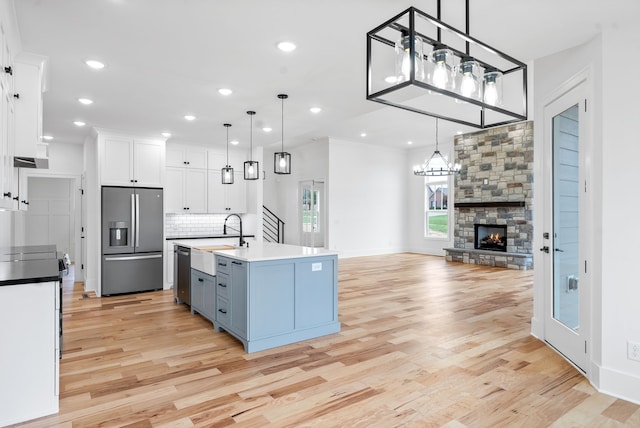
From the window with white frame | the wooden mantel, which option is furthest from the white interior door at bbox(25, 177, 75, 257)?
the wooden mantel

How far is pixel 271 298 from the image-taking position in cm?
359

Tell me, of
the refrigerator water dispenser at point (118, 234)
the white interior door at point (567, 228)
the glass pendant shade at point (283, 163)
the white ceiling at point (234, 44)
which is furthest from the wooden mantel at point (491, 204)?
the refrigerator water dispenser at point (118, 234)

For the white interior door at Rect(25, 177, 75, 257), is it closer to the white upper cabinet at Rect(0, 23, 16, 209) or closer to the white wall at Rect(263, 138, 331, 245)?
the white wall at Rect(263, 138, 331, 245)

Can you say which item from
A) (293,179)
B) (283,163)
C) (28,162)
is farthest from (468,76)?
(293,179)

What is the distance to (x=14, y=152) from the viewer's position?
315 cm

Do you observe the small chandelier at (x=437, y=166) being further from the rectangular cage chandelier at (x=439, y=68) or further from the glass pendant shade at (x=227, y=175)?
the rectangular cage chandelier at (x=439, y=68)

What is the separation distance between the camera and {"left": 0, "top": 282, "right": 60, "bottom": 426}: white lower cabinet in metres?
2.27

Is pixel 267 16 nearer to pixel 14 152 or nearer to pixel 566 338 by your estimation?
pixel 14 152

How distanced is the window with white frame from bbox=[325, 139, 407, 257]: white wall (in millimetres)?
747

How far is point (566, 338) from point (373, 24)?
299 cm

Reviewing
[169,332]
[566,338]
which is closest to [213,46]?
[169,332]

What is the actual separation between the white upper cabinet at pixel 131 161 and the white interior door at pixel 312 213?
4.67 m

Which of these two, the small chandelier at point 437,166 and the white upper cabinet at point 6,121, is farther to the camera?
the small chandelier at point 437,166

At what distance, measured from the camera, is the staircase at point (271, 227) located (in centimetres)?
1162
